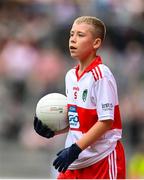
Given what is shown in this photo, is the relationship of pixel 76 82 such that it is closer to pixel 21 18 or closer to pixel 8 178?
pixel 8 178

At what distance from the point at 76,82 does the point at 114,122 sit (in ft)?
1.37

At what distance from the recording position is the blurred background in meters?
12.3

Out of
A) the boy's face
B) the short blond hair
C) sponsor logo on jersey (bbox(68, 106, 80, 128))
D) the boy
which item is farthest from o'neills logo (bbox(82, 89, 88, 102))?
the short blond hair

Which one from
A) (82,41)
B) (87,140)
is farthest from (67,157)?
(82,41)

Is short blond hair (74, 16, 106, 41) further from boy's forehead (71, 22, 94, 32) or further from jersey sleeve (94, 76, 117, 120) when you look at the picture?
jersey sleeve (94, 76, 117, 120)

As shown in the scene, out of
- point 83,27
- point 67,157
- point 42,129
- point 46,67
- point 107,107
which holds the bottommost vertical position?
point 67,157

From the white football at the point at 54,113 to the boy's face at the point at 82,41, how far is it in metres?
0.45

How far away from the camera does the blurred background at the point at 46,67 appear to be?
1226 centimetres

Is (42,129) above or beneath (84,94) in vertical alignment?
beneath

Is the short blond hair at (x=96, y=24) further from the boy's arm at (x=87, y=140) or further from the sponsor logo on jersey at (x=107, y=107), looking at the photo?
the boy's arm at (x=87, y=140)

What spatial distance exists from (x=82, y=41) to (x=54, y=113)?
65 centimetres

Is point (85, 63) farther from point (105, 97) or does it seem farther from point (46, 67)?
point (46, 67)

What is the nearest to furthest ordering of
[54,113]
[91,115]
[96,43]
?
[91,115] < [96,43] < [54,113]

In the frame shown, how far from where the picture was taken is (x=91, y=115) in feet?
19.9
